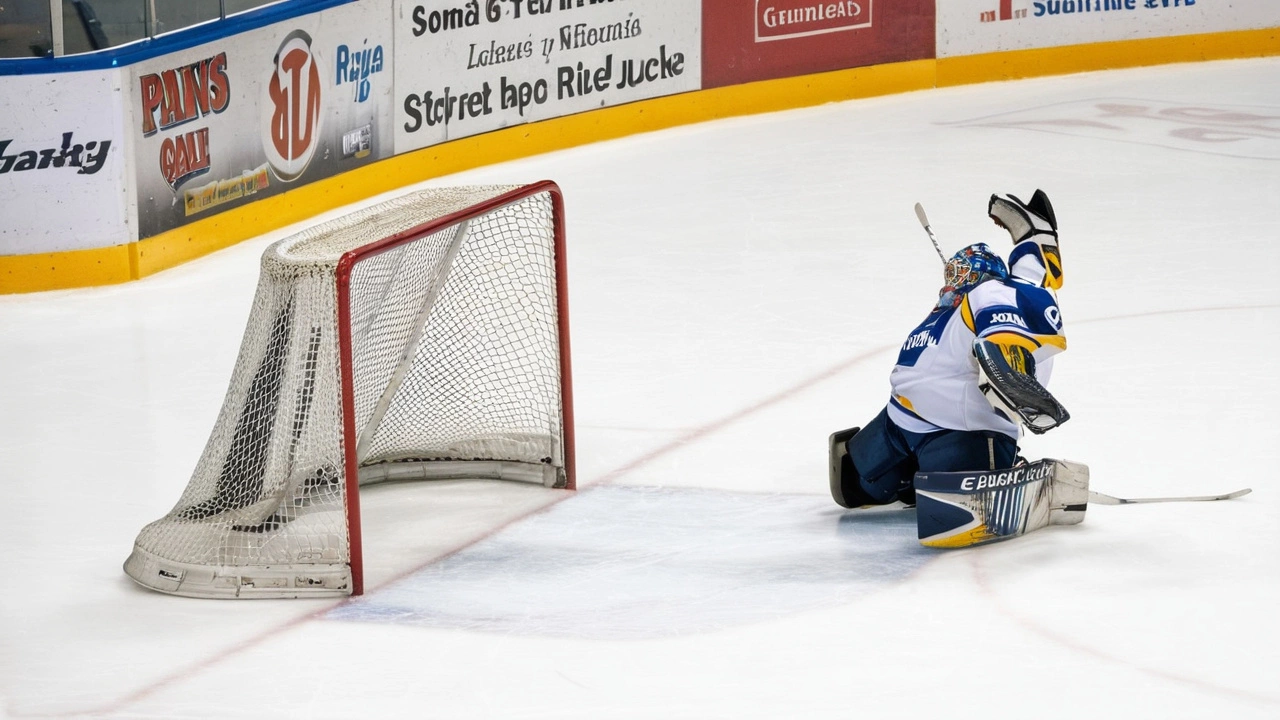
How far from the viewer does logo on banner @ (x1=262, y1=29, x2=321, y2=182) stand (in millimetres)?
8516

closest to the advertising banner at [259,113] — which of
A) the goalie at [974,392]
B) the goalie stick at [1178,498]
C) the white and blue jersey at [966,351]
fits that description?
the goalie at [974,392]

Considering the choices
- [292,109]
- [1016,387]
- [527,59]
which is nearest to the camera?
[1016,387]

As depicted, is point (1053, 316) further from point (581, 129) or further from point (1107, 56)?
point (1107, 56)

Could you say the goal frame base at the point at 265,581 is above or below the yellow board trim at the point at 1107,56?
below

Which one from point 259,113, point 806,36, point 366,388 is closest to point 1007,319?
point 366,388

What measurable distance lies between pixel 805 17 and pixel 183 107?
4.79 meters

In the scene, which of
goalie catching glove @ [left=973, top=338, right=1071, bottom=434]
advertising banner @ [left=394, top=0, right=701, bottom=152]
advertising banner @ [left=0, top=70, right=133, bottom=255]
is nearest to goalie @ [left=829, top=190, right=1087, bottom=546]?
goalie catching glove @ [left=973, top=338, right=1071, bottom=434]

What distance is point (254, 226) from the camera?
853cm

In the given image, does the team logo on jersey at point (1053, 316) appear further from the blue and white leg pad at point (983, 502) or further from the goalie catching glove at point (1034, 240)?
the blue and white leg pad at point (983, 502)

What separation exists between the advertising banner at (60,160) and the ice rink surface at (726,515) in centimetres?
30

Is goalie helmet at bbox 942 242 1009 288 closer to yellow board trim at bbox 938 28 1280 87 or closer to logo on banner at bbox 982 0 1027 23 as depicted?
yellow board trim at bbox 938 28 1280 87

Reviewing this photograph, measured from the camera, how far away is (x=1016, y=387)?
4215 mm

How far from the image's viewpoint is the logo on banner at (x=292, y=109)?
852 cm

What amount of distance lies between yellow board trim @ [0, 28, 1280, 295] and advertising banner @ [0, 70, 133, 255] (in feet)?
0.35
